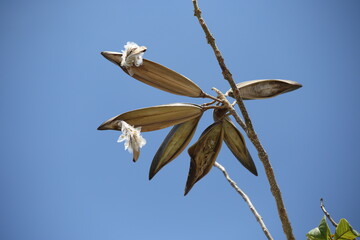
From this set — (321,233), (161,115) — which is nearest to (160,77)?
(161,115)

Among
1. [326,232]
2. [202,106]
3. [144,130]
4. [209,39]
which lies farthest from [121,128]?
[326,232]

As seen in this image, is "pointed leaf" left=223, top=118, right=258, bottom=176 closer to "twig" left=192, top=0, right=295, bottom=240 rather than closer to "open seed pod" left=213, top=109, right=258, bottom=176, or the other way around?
"open seed pod" left=213, top=109, right=258, bottom=176

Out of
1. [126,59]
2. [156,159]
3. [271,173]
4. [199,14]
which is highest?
[199,14]

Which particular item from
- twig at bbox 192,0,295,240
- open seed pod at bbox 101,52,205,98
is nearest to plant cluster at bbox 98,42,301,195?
open seed pod at bbox 101,52,205,98

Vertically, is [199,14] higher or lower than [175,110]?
higher

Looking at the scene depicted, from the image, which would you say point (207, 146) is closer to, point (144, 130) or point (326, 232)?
point (144, 130)
